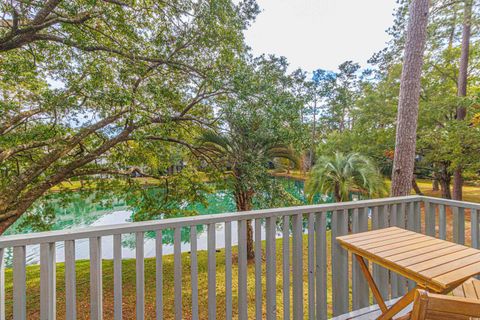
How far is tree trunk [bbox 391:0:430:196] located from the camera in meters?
3.30

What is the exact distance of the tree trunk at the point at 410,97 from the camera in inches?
130

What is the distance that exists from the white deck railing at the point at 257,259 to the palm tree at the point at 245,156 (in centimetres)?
262

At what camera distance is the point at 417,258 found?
158cm

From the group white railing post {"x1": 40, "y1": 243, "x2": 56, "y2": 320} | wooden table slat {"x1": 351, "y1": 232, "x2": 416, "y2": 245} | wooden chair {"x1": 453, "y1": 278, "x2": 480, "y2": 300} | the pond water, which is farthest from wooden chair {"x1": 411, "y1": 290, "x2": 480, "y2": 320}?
the pond water

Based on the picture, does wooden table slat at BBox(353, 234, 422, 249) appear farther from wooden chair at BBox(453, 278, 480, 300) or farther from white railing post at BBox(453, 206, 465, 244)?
white railing post at BBox(453, 206, 465, 244)

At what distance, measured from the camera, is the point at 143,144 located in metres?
5.32

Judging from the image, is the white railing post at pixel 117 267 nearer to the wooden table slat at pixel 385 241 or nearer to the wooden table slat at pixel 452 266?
the wooden table slat at pixel 385 241

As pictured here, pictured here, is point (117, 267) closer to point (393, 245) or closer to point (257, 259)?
point (257, 259)

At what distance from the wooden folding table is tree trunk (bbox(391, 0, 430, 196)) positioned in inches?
63.7

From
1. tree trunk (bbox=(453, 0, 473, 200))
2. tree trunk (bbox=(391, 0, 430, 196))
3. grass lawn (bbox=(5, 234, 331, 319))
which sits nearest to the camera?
tree trunk (bbox=(391, 0, 430, 196))

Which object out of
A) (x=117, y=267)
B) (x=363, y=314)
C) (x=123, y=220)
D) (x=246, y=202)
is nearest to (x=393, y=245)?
(x=363, y=314)

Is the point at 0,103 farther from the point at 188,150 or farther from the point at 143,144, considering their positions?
the point at 188,150

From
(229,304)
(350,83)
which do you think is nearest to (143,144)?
(229,304)

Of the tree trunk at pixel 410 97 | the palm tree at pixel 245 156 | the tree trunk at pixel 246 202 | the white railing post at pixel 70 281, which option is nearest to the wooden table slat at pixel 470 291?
the tree trunk at pixel 410 97
